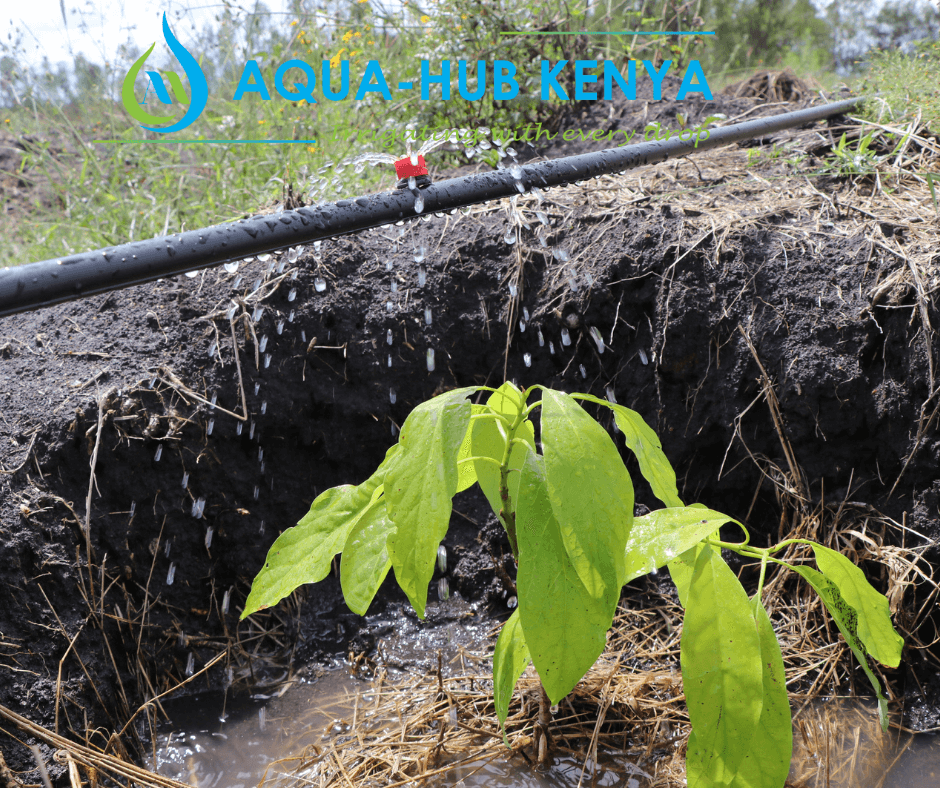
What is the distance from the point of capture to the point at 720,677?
2.87 ft

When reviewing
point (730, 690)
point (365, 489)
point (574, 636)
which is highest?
point (365, 489)

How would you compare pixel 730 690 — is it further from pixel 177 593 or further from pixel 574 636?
pixel 177 593

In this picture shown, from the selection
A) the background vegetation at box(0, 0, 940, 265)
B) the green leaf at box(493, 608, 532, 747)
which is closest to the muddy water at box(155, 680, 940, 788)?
the green leaf at box(493, 608, 532, 747)

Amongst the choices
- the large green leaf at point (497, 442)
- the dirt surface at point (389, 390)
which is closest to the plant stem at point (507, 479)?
the large green leaf at point (497, 442)

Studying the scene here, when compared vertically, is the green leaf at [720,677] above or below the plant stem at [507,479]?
below

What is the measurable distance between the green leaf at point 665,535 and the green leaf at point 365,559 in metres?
0.40

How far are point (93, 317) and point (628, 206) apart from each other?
1913 millimetres

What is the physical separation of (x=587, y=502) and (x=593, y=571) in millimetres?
97

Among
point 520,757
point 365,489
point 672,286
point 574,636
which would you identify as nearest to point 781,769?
point 574,636

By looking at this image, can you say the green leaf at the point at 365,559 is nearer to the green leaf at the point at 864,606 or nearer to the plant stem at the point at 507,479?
the plant stem at the point at 507,479

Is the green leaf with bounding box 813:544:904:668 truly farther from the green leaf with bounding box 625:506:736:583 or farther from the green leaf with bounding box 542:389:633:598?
the green leaf with bounding box 542:389:633:598

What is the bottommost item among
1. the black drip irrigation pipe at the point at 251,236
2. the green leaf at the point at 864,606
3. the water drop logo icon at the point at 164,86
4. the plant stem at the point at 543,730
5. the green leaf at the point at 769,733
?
the plant stem at the point at 543,730

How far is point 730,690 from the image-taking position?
0.87m

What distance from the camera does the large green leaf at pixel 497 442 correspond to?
1098 millimetres
